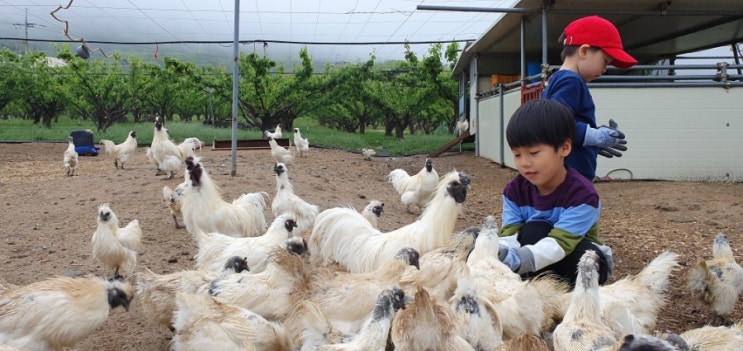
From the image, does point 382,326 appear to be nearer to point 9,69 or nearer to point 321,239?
point 321,239

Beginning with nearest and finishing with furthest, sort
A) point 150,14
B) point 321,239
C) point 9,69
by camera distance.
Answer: point 321,239 < point 150,14 < point 9,69

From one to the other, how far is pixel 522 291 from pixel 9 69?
33005 mm

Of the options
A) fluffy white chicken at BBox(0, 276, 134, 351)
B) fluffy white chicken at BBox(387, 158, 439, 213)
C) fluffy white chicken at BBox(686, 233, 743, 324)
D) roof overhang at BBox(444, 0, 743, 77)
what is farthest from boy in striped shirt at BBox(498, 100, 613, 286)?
roof overhang at BBox(444, 0, 743, 77)

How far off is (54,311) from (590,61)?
326cm

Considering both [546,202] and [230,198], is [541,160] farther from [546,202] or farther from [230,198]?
[230,198]

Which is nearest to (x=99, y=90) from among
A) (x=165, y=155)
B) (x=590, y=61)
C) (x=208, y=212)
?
(x=165, y=155)

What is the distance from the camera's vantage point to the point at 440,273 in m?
3.09

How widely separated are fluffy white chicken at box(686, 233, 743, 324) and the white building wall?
20.9ft

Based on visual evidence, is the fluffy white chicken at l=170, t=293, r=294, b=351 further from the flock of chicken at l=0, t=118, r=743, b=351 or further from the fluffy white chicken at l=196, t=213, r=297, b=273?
the fluffy white chicken at l=196, t=213, r=297, b=273

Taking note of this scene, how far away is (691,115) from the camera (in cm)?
981

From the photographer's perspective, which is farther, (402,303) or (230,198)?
(230,198)

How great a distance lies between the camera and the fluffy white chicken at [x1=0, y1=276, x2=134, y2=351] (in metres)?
2.80

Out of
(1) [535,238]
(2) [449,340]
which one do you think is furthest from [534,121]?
(2) [449,340]

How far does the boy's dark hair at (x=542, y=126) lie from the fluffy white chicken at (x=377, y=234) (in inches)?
63.0
